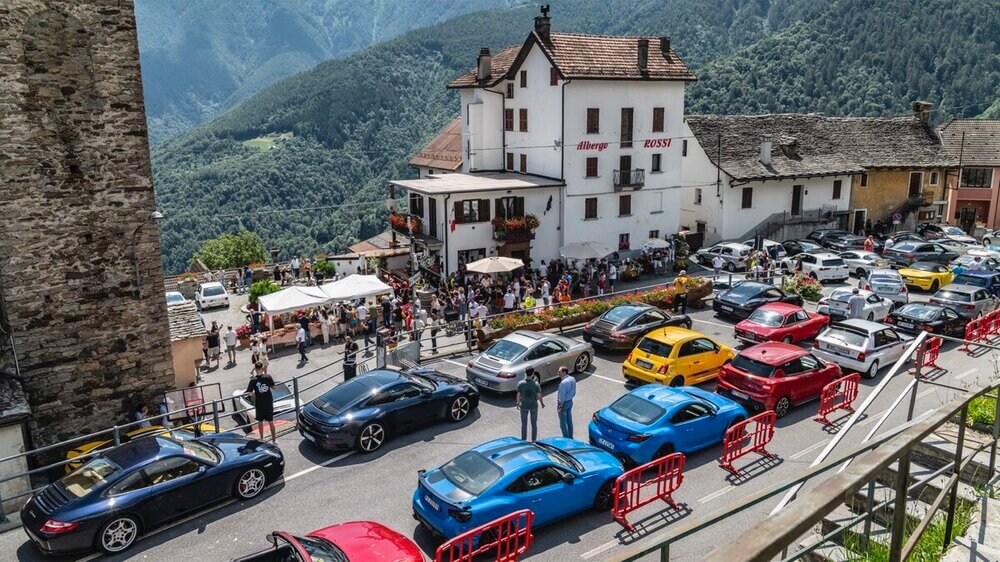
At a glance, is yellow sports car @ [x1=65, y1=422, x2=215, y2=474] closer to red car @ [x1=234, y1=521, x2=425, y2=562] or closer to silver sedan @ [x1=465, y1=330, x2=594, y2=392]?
red car @ [x1=234, y1=521, x2=425, y2=562]

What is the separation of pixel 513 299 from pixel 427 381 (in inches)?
487

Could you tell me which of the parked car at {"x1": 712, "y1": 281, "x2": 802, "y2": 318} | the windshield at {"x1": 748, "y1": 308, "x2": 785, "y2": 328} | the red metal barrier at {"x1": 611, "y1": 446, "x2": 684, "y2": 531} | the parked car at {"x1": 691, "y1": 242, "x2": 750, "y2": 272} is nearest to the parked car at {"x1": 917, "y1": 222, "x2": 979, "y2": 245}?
the parked car at {"x1": 691, "y1": 242, "x2": 750, "y2": 272}

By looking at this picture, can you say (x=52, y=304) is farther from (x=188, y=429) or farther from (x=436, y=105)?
(x=436, y=105)

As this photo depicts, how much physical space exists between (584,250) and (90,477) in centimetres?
2679

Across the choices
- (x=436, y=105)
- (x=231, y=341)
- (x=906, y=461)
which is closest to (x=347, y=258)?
(x=231, y=341)

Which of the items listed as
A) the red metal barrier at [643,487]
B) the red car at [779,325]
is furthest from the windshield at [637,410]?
the red car at [779,325]

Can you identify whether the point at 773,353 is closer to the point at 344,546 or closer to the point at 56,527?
the point at 344,546

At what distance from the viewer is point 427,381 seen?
1628cm

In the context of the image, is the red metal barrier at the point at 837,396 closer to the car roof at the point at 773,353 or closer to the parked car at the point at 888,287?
the car roof at the point at 773,353

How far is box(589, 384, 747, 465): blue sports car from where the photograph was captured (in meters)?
13.4

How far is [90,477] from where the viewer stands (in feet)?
36.3

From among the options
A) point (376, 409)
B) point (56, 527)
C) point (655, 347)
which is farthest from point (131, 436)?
point (655, 347)

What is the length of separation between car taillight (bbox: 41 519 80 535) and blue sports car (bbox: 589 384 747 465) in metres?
9.03

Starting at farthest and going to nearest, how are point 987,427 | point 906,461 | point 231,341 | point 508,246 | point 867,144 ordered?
point 867,144
point 508,246
point 231,341
point 987,427
point 906,461
